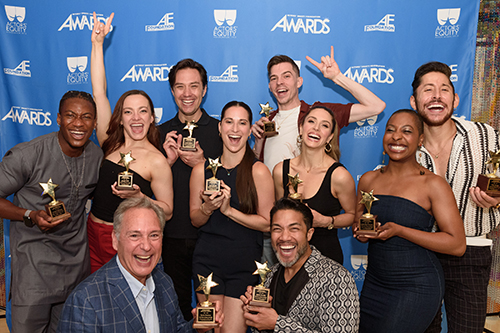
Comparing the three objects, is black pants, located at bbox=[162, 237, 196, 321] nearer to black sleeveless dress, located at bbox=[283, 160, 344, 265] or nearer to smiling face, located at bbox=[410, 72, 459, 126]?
black sleeveless dress, located at bbox=[283, 160, 344, 265]

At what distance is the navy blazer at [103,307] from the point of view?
6.43 feet

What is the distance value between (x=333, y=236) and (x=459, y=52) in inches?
104

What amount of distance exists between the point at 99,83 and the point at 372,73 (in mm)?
2911

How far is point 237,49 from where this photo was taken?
14.9 ft

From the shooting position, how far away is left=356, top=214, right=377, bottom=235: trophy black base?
258 cm

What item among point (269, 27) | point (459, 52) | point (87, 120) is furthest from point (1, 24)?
point (459, 52)

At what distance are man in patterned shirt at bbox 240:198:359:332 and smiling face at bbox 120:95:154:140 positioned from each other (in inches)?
54.8

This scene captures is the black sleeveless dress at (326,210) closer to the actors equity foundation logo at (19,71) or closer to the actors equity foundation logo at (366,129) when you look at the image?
the actors equity foundation logo at (366,129)

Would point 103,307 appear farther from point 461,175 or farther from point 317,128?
→ point 461,175

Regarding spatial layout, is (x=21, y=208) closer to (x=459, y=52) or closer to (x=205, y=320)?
(x=205, y=320)

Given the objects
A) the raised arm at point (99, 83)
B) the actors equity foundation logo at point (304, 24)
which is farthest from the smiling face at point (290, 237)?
the actors equity foundation logo at point (304, 24)

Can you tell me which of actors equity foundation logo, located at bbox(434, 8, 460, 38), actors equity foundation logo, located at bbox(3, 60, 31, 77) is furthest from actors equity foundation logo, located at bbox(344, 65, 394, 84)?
actors equity foundation logo, located at bbox(3, 60, 31, 77)

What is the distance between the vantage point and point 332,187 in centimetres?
312

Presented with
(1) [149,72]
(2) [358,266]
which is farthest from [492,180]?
(1) [149,72]
